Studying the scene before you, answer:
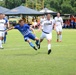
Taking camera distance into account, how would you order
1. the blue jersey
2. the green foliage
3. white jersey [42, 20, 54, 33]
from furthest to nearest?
the green foliage < white jersey [42, 20, 54, 33] < the blue jersey

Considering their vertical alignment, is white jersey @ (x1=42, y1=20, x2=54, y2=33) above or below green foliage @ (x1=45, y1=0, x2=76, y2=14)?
above

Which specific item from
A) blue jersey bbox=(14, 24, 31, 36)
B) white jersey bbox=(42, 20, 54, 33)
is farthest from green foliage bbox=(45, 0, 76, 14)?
blue jersey bbox=(14, 24, 31, 36)

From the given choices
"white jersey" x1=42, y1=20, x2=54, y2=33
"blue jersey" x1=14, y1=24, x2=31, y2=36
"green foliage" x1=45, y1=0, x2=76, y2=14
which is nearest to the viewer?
"blue jersey" x1=14, y1=24, x2=31, y2=36

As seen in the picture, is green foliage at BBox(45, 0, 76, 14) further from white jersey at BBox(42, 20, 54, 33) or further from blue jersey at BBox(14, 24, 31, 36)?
blue jersey at BBox(14, 24, 31, 36)

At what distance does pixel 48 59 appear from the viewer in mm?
16297

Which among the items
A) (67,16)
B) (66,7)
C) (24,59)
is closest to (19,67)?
(24,59)

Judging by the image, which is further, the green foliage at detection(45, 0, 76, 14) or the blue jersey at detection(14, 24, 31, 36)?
the green foliage at detection(45, 0, 76, 14)

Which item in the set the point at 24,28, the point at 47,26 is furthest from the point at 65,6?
the point at 24,28

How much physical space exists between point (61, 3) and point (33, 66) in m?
79.3

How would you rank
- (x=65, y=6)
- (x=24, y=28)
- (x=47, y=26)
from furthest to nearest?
(x=65, y=6) → (x=47, y=26) → (x=24, y=28)

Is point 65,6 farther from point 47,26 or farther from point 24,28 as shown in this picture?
point 24,28

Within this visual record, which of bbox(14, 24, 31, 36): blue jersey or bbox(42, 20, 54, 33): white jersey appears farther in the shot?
bbox(42, 20, 54, 33): white jersey

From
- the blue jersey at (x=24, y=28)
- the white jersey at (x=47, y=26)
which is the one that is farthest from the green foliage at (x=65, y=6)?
the blue jersey at (x=24, y=28)

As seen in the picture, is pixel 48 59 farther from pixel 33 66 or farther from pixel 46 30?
pixel 46 30
